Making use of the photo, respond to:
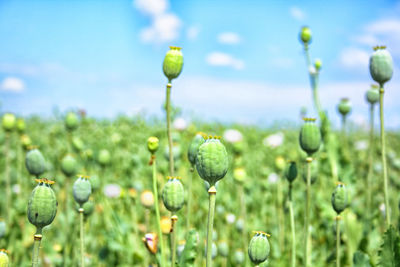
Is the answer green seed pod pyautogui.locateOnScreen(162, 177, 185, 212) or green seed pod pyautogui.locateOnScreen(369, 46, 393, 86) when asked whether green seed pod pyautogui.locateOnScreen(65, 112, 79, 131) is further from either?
green seed pod pyautogui.locateOnScreen(369, 46, 393, 86)

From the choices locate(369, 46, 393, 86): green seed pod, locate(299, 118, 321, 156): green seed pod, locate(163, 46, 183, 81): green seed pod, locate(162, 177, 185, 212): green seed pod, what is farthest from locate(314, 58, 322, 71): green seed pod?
locate(162, 177, 185, 212): green seed pod

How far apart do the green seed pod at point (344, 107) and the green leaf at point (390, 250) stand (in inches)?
47.5

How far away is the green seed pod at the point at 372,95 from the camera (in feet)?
6.37

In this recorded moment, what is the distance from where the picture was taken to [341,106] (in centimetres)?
226

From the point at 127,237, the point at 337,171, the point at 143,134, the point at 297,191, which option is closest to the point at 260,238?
the point at 127,237

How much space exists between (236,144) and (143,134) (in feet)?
9.03

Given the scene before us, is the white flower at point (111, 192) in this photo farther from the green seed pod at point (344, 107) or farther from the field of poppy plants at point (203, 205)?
the green seed pod at point (344, 107)

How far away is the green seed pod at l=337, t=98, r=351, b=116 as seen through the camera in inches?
88.9

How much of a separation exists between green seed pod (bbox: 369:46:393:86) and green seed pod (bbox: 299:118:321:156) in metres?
0.26

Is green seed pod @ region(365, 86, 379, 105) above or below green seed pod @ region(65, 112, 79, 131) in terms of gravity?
above

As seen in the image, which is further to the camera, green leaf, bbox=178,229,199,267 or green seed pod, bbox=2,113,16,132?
green seed pod, bbox=2,113,16,132

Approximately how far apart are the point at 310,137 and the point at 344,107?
1.23m

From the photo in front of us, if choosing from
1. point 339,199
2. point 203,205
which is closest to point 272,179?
point 203,205

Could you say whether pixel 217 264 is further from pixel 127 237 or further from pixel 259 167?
pixel 259 167
